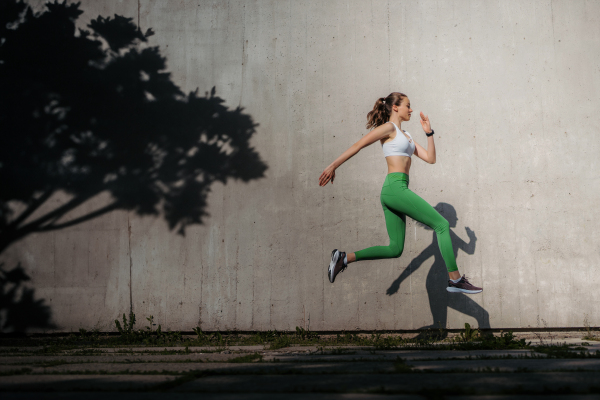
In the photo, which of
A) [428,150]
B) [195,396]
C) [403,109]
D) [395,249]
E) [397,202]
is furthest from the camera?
[428,150]

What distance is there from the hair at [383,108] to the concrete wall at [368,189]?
717 millimetres

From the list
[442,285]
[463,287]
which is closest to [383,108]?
[463,287]

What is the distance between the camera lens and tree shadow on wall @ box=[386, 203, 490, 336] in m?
5.01

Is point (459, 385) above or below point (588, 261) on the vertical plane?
below

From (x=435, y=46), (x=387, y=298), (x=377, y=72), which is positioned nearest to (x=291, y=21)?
(x=377, y=72)

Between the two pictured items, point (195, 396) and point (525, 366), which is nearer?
point (195, 396)

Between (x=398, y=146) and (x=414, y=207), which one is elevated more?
(x=398, y=146)

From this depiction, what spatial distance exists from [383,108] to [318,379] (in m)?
3.09

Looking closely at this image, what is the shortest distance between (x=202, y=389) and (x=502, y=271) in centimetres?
415

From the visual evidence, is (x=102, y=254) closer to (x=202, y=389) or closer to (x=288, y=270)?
(x=288, y=270)

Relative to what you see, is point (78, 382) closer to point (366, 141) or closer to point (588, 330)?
point (366, 141)

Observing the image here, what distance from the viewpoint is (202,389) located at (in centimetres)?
194

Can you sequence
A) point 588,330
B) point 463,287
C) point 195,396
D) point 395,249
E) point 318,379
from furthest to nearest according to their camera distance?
point 588,330 < point 395,249 < point 463,287 < point 318,379 < point 195,396

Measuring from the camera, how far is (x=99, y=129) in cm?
541
